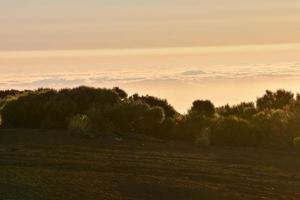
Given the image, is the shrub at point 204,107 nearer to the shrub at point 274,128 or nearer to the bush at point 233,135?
the shrub at point 274,128

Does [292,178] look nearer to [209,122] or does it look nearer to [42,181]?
[42,181]

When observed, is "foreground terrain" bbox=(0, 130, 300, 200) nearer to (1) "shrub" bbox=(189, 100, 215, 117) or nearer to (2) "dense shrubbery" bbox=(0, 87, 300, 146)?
(2) "dense shrubbery" bbox=(0, 87, 300, 146)

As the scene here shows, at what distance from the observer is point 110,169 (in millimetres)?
19391

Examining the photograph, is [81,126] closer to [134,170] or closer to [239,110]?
[134,170]

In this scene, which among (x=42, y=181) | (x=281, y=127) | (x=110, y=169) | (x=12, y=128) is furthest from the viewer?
(x=281, y=127)

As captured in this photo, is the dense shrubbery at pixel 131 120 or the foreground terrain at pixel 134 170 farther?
the dense shrubbery at pixel 131 120

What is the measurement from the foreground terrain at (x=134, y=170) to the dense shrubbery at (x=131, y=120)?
200 centimetres

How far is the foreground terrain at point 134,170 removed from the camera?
16531 mm

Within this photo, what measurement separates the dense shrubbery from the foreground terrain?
6.56ft

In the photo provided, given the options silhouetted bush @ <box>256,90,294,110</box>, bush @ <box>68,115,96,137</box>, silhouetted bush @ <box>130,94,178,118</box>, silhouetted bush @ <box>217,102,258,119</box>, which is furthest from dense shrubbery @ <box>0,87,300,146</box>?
silhouetted bush @ <box>256,90,294,110</box>

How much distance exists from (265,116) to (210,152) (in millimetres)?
7544

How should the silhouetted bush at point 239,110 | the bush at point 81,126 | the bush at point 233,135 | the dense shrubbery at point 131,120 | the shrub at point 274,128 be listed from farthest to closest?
1. the silhouetted bush at point 239,110
2. the shrub at point 274,128
3. the dense shrubbery at point 131,120
4. the bush at point 233,135
5. the bush at point 81,126

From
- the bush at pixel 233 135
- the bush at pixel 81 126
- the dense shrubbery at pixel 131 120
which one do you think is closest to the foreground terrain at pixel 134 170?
the bush at pixel 81 126

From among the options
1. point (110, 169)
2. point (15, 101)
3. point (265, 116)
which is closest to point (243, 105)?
point (265, 116)
